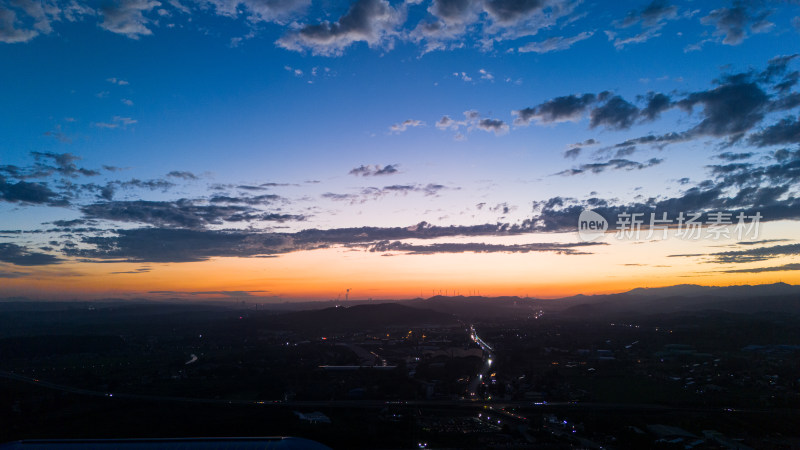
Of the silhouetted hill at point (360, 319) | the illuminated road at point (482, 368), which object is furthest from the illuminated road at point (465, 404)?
the silhouetted hill at point (360, 319)

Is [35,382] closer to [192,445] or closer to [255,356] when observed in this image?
[255,356]

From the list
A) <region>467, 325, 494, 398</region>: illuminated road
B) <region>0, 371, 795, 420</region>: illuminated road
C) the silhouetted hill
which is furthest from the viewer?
the silhouetted hill

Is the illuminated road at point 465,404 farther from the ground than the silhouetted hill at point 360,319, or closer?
farther from the ground

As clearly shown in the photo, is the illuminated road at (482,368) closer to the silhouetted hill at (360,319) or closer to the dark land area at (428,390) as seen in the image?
the dark land area at (428,390)

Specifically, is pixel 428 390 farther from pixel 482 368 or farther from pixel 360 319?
→ pixel 360 319

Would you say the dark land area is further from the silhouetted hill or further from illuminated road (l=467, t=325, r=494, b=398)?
the silhouetted hill

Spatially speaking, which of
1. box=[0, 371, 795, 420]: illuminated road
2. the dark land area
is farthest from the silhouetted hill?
box=[0, 371, 795, 420]: illuminated road

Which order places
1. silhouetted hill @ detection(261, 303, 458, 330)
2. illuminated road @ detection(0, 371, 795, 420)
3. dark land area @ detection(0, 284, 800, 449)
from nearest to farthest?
dark land area @ detection(0, 284, 800, 449)
illuminated road @ detection(0, 371, 795, 420)
silhouetted hill @ detection(261, 303, 458, 330)

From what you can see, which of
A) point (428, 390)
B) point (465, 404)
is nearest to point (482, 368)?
point (428, 390)

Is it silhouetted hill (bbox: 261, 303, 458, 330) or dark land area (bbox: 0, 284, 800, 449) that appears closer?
dark land area (bbox: 0, 284, 800, 449)
